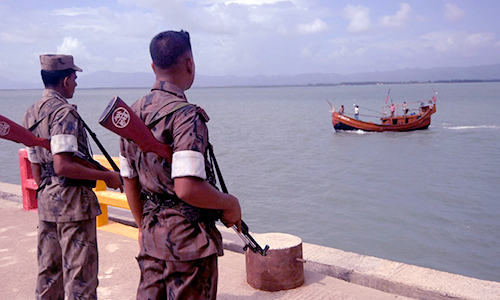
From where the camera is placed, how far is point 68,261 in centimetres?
335

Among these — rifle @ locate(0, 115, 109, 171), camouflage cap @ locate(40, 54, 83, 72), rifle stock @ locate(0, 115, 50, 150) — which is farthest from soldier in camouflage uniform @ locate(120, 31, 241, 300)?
camouflage cap @ locate(40, 54, 83, 72)

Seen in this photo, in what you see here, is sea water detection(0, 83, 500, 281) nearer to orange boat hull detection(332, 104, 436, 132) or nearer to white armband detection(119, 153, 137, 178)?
orange boat hull detection(332, 104, 436, 132)

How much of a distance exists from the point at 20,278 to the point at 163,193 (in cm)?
345

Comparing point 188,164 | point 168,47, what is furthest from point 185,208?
point 168,47

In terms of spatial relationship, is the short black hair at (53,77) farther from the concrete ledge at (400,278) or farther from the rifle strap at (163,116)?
the concrete ledge at (400,278)

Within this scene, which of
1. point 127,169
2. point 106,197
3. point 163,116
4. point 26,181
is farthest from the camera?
point 26,181

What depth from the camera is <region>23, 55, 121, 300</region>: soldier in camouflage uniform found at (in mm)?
3266

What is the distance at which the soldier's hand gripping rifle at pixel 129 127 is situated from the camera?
2043 mm

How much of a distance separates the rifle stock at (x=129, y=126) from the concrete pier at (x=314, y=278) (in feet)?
8.62

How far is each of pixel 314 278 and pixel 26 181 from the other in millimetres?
4754

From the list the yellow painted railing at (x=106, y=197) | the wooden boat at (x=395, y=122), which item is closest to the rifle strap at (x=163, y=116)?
the yellow painted railing at (x=106, y=197)

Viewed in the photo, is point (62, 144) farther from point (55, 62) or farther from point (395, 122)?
point (395, 122)

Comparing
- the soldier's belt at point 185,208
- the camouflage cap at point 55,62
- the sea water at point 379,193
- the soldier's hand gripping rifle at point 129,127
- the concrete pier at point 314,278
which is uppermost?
the camouflage cap at point 55,62

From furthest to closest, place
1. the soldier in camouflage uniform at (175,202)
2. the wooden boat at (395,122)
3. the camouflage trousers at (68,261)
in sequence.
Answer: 1. the wooden boat at (395,122)
2. the camouflage trousers at (68,261)
3. the soldier in camouflage uniform at (175,202)
